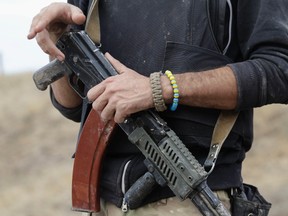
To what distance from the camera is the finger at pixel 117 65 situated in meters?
2.92

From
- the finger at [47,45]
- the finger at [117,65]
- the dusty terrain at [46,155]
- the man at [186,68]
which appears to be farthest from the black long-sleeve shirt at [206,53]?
A: the dusty terrain at [46,155]

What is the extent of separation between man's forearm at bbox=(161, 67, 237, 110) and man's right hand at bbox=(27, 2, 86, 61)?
52 cm

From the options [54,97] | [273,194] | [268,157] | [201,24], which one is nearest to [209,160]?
[201,24]

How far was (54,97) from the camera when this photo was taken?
3.55 meters

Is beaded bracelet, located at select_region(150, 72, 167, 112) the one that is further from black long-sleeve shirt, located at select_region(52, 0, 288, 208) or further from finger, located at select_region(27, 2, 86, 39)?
finger, located at select_region(27, 2, 86, 39)

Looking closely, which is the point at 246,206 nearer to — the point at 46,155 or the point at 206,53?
the point at 206,53

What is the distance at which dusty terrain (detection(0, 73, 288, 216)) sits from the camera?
11.1m

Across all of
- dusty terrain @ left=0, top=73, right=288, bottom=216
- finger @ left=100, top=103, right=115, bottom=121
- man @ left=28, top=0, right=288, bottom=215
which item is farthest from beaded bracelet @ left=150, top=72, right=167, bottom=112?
dusty terrain @ left=0, top=73, right=288, bottom=216

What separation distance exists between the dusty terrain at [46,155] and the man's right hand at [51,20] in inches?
231

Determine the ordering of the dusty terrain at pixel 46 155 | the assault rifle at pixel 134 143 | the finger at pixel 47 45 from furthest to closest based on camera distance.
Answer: the dusty terrain at pixel 46 155
the finger at pixel 47 45
the assault rifle at pixel 134 143

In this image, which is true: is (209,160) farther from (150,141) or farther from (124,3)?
(124,3)

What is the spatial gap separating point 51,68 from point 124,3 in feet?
1.45

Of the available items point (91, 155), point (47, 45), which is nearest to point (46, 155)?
point (91, 155)

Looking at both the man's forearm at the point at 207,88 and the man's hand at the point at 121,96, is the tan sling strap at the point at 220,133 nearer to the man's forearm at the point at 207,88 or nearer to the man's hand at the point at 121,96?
the man's forearm at the point at 207,88
